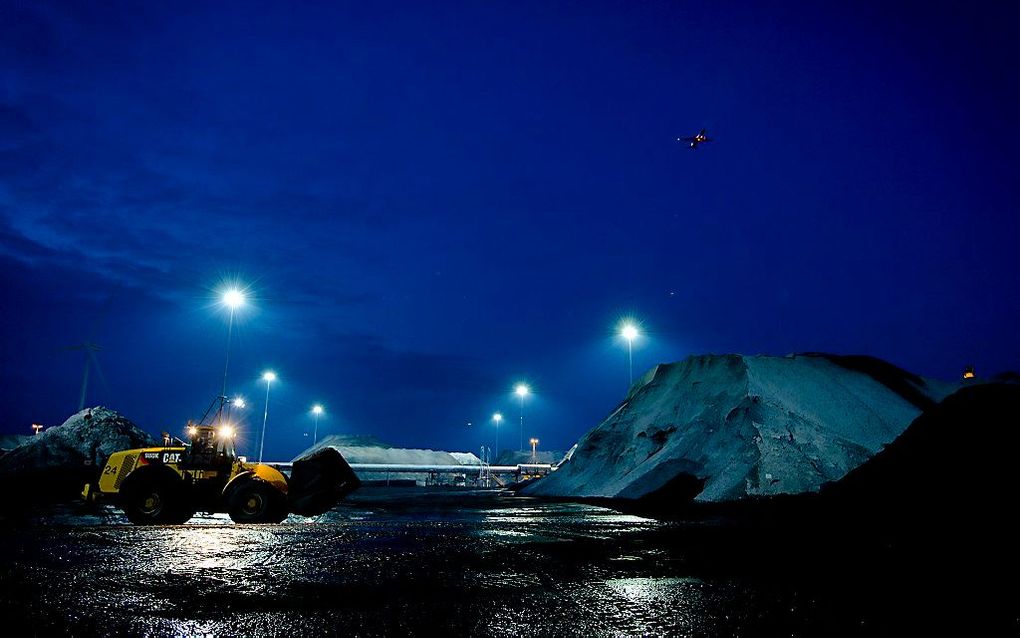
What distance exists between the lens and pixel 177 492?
12.8 meters

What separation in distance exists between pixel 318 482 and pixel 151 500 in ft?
19.3

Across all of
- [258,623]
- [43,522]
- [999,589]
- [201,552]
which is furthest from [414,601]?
[43,522]

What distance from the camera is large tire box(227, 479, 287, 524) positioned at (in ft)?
42.0

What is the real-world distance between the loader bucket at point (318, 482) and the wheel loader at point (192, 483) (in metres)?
3.63

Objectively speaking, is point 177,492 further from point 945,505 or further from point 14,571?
point 945,505

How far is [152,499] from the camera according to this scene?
12.7 meters

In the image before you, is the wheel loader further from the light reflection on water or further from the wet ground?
the wet ground

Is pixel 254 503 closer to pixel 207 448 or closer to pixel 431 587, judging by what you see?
pixel 207 448

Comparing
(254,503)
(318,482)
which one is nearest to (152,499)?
(254,503)

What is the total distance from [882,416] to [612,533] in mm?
21176

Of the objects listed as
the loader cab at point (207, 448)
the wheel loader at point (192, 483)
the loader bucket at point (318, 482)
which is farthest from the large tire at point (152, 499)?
the loader bucket at point (318, 482)

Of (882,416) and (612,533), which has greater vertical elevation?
(882,416)

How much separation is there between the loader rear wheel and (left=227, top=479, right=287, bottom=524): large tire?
1.26m

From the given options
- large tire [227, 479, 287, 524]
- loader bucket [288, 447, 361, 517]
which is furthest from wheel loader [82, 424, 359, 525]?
loader bucket [288, 447, 361, 517]
